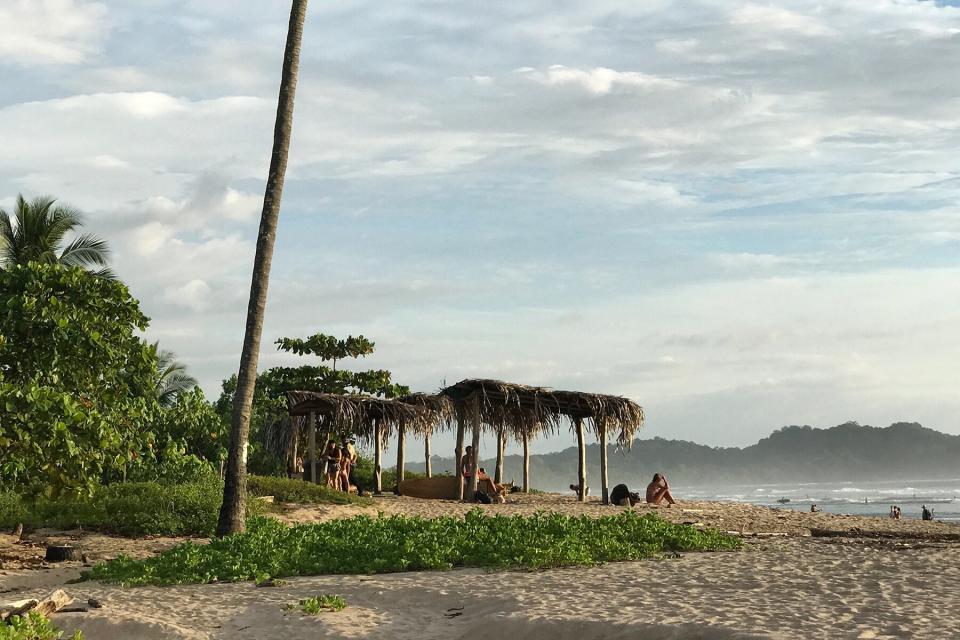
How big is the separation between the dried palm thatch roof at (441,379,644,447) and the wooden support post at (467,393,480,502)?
0.29 meters

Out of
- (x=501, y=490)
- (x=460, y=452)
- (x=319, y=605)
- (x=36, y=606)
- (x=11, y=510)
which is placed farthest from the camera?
(x=501, y=490)

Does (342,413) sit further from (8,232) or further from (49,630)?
(49,630)

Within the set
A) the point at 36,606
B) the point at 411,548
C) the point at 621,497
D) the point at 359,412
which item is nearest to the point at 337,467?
the point at 359,412

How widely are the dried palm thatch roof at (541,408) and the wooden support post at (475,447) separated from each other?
29 cm

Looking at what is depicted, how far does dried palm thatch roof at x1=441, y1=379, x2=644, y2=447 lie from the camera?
25.3 meters

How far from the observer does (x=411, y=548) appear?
13.0 meters

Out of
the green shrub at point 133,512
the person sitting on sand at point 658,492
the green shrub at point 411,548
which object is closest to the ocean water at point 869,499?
the person sitting on sand at point 658,492

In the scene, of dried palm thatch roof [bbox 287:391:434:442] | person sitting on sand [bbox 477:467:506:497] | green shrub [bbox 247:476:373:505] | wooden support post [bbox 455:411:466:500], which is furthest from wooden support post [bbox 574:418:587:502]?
green shrub [bbox 247:476:373:505]

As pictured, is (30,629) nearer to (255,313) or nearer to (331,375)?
(255,313)

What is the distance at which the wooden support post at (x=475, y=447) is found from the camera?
80.0 ft

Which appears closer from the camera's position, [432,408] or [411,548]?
[411,548]

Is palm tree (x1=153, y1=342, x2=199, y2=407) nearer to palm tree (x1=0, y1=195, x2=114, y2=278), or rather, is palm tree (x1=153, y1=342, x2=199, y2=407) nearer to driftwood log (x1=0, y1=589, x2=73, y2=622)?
palm tree (x1=0, y1=195, x2=114, y2=278)

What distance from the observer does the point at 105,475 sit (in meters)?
24.5

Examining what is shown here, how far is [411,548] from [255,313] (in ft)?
16.2
